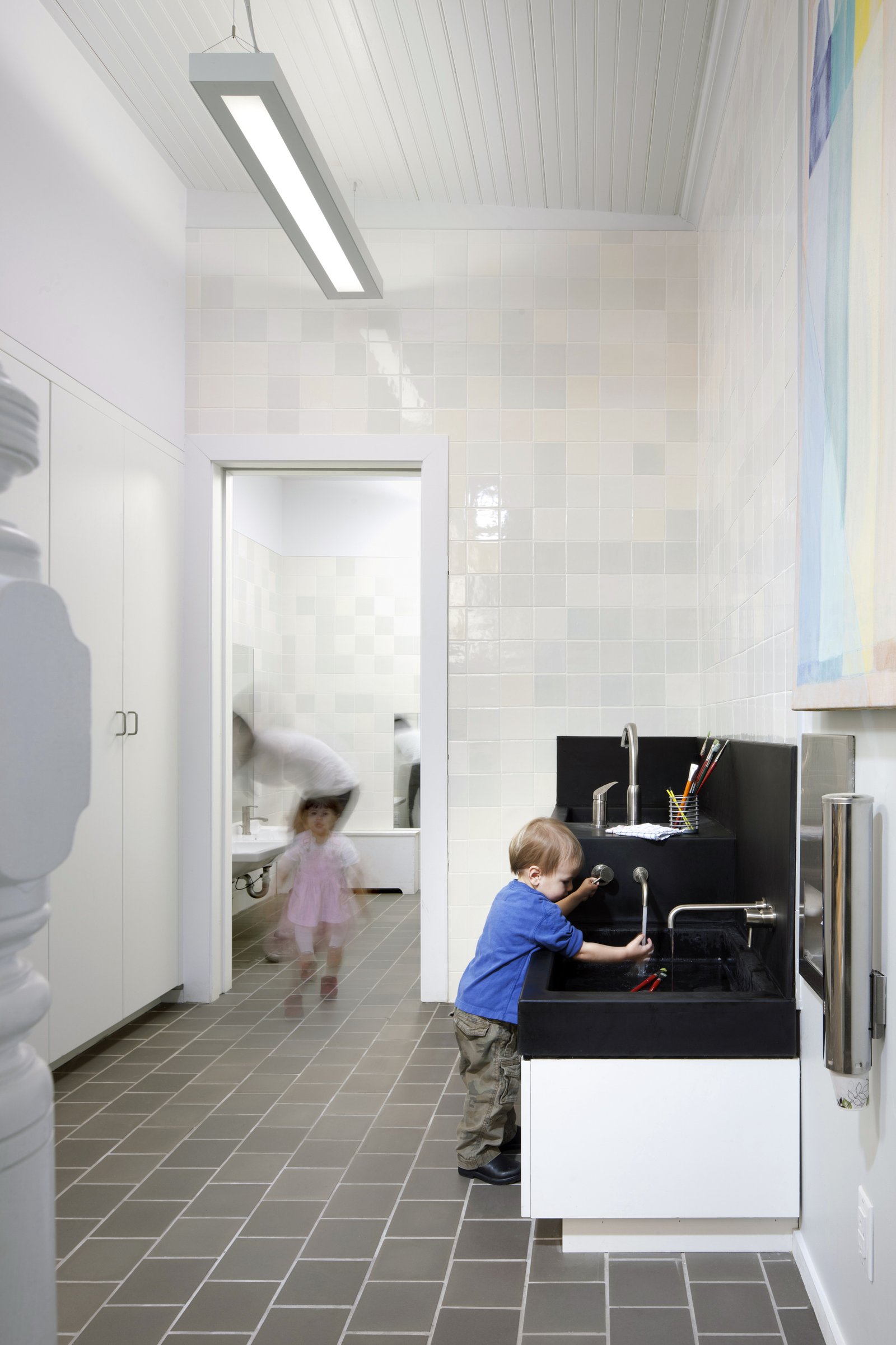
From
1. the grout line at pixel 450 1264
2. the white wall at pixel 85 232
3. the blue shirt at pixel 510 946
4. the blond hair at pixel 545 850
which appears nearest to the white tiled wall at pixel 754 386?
the blond hair at pixel 545 850

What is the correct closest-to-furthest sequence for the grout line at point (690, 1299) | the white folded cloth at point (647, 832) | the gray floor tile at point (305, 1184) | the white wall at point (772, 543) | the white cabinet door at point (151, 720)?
the white wall at point (772, 543)
the grout line at point (690, 1299)
the gray floor tile at point (305, 1184)
the white folded cloth at point (647, 832)
the white cabinet door at point (151, 720)

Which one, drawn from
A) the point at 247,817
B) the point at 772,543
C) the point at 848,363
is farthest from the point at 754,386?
the point at 247,817

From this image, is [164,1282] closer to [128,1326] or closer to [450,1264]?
[128,1326]

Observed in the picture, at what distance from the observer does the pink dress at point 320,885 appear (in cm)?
416

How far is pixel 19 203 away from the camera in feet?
9.16

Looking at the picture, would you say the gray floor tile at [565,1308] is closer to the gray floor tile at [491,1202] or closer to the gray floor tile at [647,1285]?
the gray floor tile at [647,1285]

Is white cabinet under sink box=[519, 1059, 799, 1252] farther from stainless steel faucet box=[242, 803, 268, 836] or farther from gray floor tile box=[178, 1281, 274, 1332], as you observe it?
stainless steel faucet box=[242, 803, 268, 836]

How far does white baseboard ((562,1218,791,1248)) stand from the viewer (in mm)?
2010

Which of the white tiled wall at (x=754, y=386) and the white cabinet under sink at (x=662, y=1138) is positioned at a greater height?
the white tiled wall at (x=754, y=386)

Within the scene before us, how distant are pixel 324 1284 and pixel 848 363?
1.90m

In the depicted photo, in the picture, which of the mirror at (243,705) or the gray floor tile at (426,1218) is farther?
the mirror at (243,705)

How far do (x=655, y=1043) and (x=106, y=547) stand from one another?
2.37 m

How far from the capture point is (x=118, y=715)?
3.45 metres

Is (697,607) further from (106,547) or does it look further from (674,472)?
(106,547)
